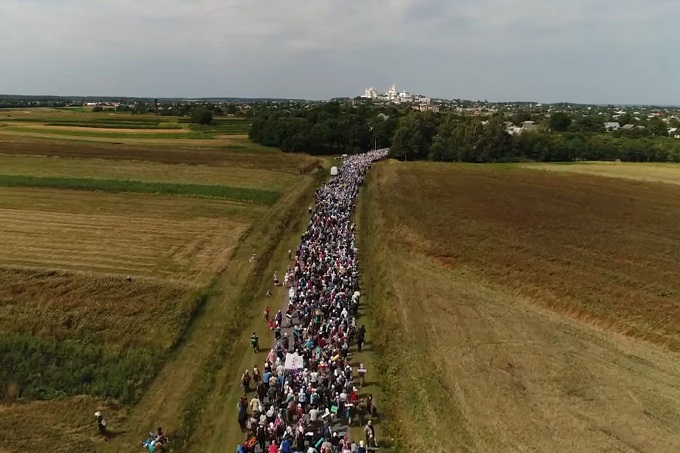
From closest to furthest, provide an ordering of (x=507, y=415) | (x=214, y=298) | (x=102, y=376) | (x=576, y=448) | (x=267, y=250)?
1. (x=576, y=448)
2. (x=507, y=415)
3. (x=102, y=376)
4. (x=214, y=298)
5. (x=267, y=250)

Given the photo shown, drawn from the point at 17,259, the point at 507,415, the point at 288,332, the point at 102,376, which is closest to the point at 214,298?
the point at 288,332

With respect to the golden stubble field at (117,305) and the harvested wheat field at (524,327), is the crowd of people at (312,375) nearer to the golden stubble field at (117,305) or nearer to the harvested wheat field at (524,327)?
the harvested wheat field at (524,327)

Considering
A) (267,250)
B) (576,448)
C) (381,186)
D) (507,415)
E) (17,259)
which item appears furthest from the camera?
(381,186)

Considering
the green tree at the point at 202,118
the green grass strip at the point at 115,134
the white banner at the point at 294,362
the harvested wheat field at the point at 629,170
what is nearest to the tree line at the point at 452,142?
the green grass strip at the point at 115,134

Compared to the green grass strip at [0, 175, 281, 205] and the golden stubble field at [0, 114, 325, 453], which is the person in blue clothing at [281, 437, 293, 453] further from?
the green grass strip at [0, 175, 281, 205]

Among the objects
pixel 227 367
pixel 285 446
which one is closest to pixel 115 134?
pixel 227 367

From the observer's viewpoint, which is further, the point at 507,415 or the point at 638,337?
the point at 638,337

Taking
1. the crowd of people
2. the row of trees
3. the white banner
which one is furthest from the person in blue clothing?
the row of trees

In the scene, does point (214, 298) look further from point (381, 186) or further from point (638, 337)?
point (381, 186)
